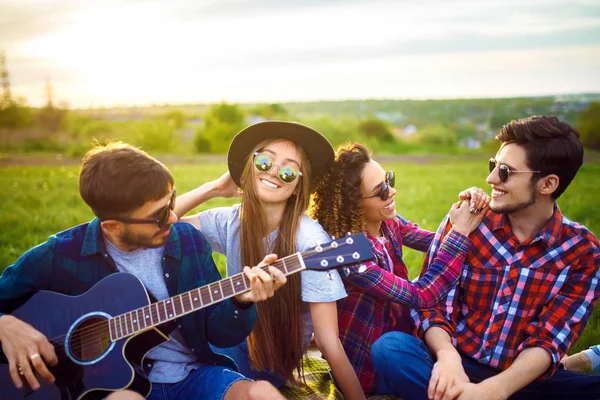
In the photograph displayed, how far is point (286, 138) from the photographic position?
3596mm

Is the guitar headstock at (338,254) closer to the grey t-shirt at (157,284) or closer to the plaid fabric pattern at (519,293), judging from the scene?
the grey t-shirt at (157,284)

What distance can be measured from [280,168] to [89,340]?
5.03 feet

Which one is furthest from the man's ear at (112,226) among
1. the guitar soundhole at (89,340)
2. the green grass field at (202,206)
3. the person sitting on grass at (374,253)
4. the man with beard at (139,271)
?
the green grass field at (202,206)

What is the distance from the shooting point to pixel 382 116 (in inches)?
1006

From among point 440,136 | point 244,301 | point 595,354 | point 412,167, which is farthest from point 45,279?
point 440,136

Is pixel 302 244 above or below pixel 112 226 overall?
below

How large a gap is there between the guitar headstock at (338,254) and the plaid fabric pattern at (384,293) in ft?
2.50

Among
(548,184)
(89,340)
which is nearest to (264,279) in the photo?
(89,340)

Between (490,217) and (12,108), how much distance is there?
98.7ft

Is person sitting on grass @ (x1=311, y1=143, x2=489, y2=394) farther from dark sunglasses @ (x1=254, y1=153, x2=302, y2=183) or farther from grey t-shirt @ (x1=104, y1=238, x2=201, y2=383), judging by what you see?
grey t-shirt @ (x1=104, y1=238, x2=201, y2=383)

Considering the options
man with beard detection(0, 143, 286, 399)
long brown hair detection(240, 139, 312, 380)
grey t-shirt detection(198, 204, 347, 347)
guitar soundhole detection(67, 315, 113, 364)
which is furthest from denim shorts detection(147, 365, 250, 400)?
grey t-shirt detection(198, 204, 347, 347)

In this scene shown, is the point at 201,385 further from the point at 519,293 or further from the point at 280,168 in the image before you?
the point at 519,293

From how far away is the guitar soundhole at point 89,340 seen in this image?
2852 millimetres

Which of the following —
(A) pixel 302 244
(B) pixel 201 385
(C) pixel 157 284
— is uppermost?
(A) pixel 302 244
